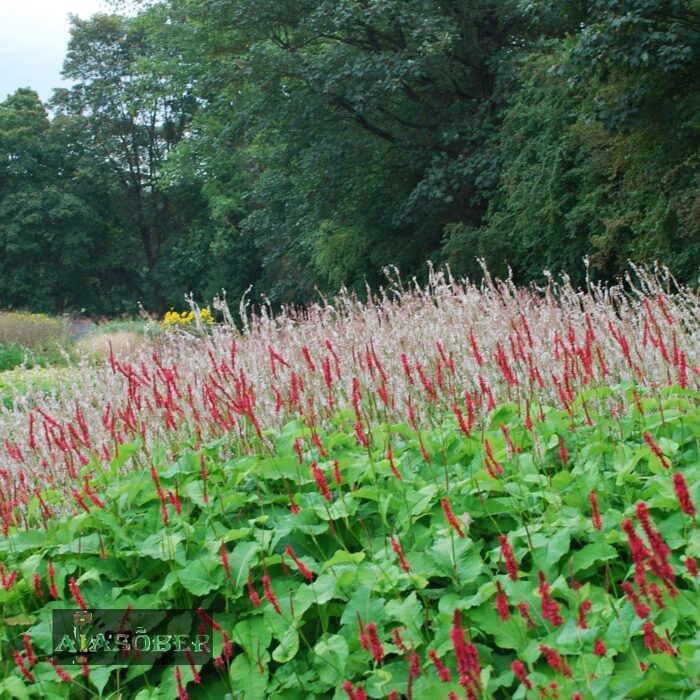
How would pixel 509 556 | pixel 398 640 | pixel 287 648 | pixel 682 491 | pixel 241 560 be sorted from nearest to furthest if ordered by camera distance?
1. pixel 682 491
2. pixel 509 556
3. pixel 398 640
4. pixel 287 648
5. pixel 241 560

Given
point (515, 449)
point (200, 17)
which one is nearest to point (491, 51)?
point (200, 17)

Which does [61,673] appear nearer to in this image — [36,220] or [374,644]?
[374,644]

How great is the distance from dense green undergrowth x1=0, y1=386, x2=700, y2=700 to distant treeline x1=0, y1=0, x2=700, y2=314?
8203mm

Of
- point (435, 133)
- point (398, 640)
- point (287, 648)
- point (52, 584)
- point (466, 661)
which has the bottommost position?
point (466, 661)

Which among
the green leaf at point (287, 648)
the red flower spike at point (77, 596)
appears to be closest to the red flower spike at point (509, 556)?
the green leaf at point (287, 648)

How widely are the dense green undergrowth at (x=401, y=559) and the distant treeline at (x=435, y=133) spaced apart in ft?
26.9

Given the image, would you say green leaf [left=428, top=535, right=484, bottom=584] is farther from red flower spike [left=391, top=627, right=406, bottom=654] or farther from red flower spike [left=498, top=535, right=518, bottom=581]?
red flower spike [left=498, top=535, right=518, bottom=581]

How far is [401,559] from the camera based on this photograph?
2.42 meters

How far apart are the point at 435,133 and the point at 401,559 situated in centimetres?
1777

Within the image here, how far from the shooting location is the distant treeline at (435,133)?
1140 centimetres

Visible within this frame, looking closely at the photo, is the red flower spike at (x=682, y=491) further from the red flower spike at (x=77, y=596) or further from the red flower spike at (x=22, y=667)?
the red flower spike at (x=22, y=667)

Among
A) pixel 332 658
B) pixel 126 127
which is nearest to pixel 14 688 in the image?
pixel 332 658

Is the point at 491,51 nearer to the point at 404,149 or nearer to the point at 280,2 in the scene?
the point at 404,149

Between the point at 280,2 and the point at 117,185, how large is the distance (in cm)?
2284
